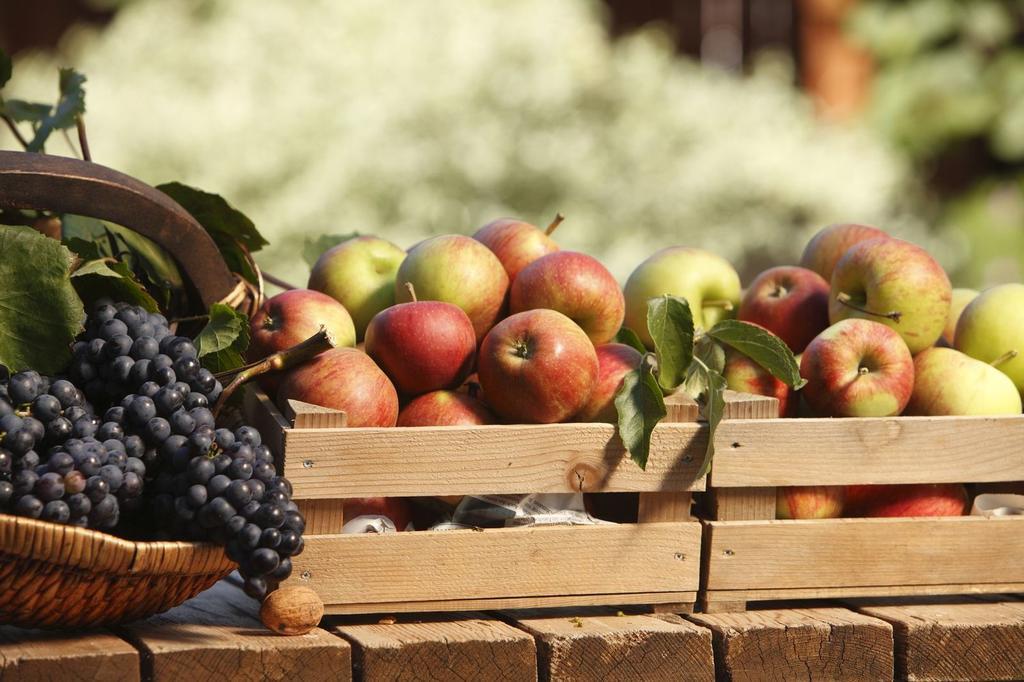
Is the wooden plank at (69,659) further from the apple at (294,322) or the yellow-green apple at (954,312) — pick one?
the yellow-green apple at (954,312)

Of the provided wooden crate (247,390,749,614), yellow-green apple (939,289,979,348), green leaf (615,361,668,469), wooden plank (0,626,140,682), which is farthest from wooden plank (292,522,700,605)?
yellow-green apple (939,289,979,348)

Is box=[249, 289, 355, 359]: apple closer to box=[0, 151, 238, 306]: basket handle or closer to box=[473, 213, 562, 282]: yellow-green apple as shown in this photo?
box=[0, 151, 238, 306]: basket handle

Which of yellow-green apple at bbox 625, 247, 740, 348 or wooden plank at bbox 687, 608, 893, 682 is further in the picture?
yellow-green apple at bbox 625, 247, 740, 348

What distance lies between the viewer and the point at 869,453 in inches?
60.7

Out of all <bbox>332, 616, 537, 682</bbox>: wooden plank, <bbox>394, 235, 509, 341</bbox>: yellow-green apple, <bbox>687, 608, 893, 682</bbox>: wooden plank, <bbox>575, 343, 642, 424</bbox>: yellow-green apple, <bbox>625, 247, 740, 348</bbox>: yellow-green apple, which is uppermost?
<bbox>625, 247, 740, 348</bbox>: yellow-green apple

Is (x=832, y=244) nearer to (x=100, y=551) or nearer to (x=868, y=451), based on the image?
(x=868, y=451)

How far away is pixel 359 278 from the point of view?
1863mm

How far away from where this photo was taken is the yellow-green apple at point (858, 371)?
1.62 meters

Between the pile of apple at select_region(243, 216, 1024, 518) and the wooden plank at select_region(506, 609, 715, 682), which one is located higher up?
the pile of apple at select_region(243, 216, 1024, 518)

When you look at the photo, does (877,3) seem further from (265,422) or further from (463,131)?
(265,422)

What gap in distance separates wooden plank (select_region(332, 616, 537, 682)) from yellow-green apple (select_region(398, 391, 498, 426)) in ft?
0.88

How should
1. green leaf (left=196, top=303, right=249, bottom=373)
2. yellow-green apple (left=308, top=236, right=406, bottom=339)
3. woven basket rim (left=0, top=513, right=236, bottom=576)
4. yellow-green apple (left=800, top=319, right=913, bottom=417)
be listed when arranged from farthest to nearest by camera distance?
yellow-green apple (left=308, top=236, right=406, bottom=339)
yellow-green apple (left=800, top=319, right=913, bottom=417)
green leaf (left=196, top=303, right=249, bottom=373)
woven basket rim (left=0, top=513, right=236, bottom=576)

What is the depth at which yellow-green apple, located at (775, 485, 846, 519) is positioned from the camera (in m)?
1.56

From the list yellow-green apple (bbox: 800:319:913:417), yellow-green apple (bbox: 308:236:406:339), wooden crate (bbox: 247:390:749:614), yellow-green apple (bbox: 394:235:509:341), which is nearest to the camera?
wooden crate (bbox: 247:390:749:614)
